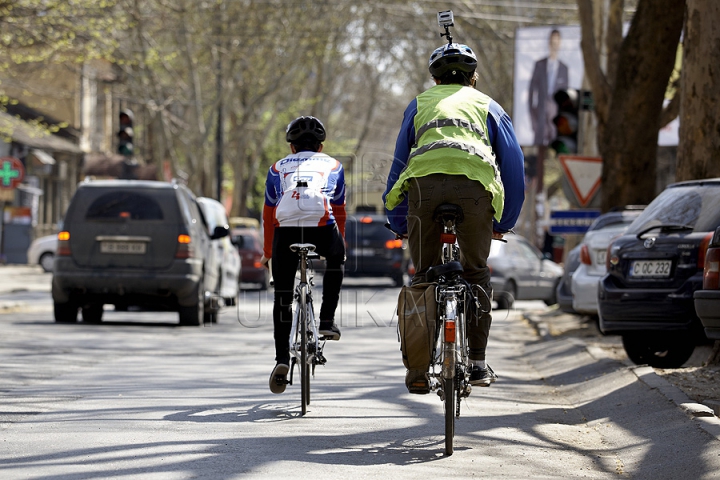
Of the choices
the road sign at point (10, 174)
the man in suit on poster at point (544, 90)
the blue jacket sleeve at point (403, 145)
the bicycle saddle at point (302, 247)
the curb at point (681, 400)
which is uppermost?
the man in suit on poster at point (544, 90)

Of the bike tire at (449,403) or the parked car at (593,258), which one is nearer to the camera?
the bike tire at (449,403)

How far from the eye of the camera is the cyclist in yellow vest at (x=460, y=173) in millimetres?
6859

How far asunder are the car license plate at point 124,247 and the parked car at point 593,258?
544 centimetres

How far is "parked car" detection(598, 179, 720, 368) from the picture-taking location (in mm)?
10148

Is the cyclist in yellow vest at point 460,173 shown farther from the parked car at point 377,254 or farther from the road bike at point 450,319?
the parked car at point 377,254

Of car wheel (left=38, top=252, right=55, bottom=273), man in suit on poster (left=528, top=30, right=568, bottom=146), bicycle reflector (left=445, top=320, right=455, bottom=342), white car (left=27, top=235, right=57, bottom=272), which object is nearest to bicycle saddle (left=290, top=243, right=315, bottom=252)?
bicycle reflector (left=445, top=320, right=455, bottom=342)

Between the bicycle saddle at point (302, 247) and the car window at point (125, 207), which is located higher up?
the car window at point (125, 207)

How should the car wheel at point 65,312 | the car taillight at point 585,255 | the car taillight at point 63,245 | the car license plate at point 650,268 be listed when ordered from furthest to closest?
the car wheel at point 65,312
the car taillight at point 63,245
the car taillight at point 585,255
the car license plate at point 650,268

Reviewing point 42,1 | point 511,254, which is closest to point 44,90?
point 42,1

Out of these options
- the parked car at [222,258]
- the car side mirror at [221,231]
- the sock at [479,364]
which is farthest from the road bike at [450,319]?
the parked car at [222,258]

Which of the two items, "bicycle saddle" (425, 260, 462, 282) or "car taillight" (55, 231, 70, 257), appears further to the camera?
"car taillight" (55, 231, 70, 257)

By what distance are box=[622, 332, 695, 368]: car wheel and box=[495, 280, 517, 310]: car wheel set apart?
11.8 m

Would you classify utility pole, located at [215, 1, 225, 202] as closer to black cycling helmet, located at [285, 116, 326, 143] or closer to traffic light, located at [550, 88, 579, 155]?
traffic light, located at [550, 88, 579, 155]

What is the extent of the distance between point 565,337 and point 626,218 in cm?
184
